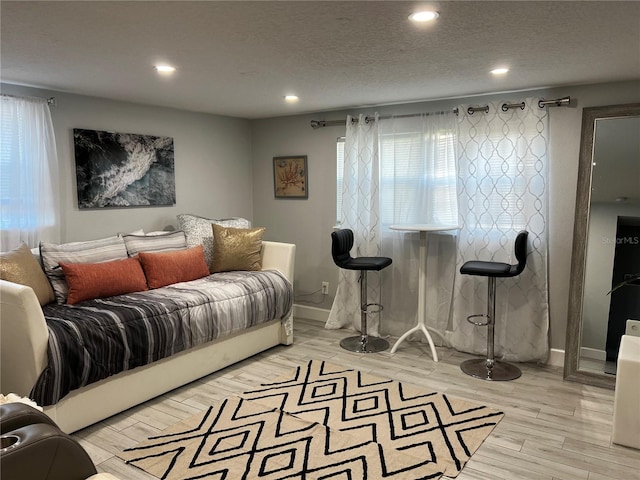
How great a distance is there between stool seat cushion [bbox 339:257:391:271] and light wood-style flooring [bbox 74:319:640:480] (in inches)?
29.8

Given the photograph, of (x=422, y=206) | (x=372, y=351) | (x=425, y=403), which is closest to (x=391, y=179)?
(x=422, y=206)

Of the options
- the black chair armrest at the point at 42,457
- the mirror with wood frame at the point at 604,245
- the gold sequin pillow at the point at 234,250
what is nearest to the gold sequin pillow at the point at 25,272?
the gold sequin pillow at the point at 234,250

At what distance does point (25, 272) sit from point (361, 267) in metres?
2.42

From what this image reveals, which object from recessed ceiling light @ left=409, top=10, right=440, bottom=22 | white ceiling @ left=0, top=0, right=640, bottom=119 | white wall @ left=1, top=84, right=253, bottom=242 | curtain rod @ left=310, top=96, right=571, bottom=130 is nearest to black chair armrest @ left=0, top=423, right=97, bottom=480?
white ceiling @ left=0, top=0, right=640, bottom=119

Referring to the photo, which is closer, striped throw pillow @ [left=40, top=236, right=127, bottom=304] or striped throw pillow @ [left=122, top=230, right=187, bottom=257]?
striped throw pillow @ [left=40, top=236, right=127, bottom=304]

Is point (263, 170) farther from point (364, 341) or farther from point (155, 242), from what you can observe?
point (364, 341)

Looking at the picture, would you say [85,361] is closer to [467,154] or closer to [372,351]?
[372,351]

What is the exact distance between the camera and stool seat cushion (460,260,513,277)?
3.50m

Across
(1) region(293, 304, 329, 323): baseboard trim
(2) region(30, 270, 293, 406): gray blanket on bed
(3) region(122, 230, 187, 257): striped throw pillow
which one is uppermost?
(3) region(122, 230, 187, 257): striped throw pillow

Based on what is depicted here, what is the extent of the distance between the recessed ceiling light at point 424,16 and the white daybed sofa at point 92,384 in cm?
235

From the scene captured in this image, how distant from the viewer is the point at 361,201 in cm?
459

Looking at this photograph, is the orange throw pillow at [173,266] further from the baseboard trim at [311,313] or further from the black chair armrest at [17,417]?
the black chair armrest at [17,417]

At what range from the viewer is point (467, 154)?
401cm

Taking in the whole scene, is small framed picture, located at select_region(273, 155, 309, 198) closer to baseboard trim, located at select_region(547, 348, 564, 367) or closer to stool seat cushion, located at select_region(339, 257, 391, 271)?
stool seat cushion, located at select_region(339, 257, 391, 271)
